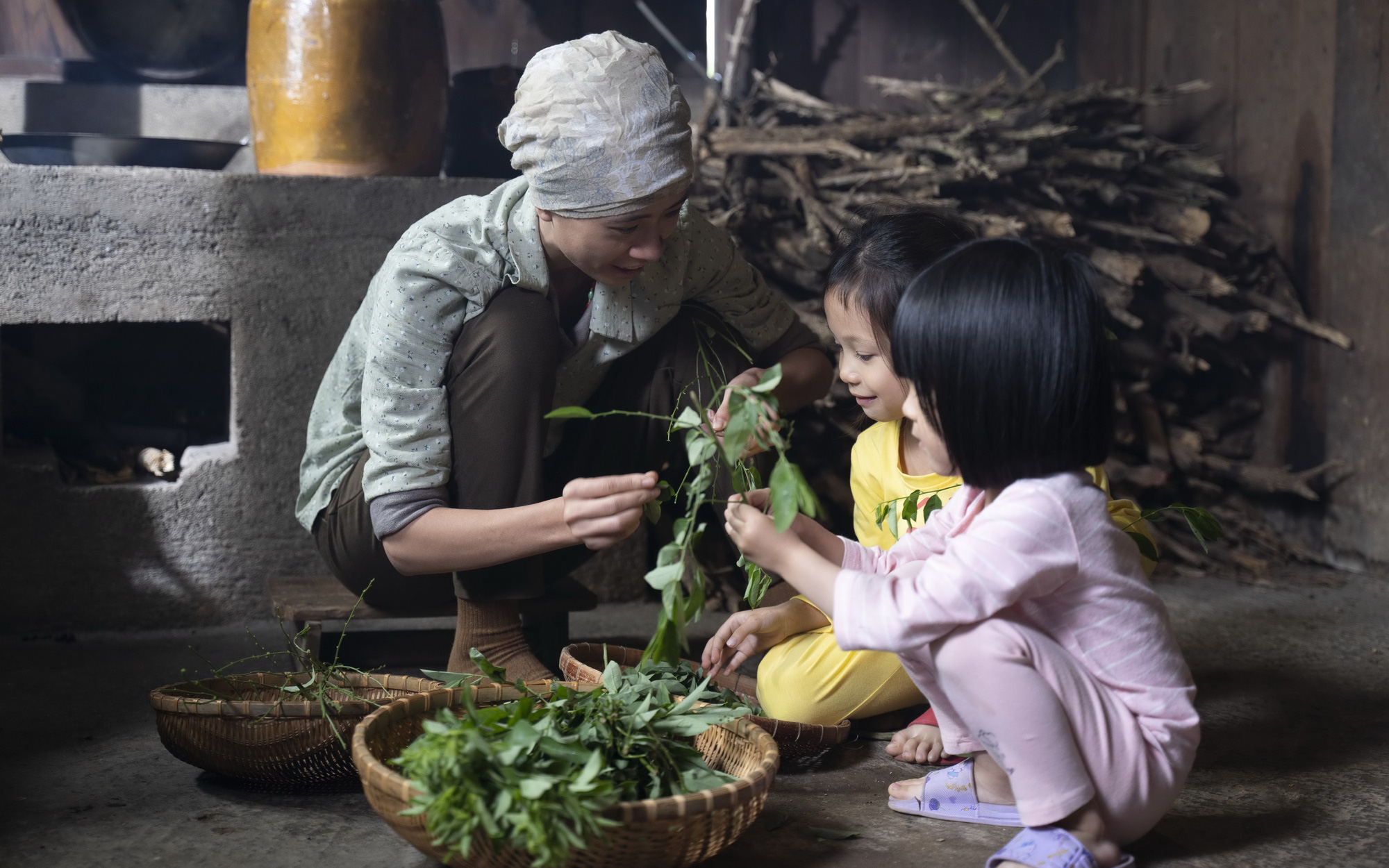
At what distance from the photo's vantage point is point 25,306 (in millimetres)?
2750

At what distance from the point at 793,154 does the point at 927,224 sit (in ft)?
5.37

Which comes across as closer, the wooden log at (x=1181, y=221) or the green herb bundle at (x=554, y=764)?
the green herb bundle at (x=554, y=764)

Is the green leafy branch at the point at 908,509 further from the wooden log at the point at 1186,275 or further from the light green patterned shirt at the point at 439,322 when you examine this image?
the wooden log at the point at 1186,275

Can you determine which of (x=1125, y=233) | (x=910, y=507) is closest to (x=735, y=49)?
(x=1125, y=233)

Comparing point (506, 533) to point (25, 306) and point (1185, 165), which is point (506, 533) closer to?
point (25, 306)

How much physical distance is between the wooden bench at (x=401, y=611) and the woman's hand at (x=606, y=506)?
55cm

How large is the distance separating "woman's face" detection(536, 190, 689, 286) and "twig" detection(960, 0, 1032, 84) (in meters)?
2.37

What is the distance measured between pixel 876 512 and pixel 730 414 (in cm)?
73

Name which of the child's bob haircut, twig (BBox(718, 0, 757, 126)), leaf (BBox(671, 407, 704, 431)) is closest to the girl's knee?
the child's bob haircut

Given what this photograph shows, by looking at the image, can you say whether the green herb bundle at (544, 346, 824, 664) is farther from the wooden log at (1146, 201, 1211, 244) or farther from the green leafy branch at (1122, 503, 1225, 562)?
the wooden log at (1146, 201, 1211, 244)

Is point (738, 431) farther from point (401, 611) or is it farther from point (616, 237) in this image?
point (401, 611)

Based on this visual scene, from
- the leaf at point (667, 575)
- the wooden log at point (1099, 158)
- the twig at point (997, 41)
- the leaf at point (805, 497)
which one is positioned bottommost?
the leaf at point (667, 575)

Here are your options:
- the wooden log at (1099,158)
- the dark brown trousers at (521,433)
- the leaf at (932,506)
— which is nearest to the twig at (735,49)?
the wooden log at (1099,158)

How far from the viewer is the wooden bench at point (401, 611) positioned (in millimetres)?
2309
